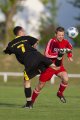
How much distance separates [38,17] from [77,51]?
2428cm

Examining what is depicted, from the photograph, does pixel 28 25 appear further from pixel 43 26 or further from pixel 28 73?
pixel 28 73

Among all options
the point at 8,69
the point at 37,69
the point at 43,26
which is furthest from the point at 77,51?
the point at 37,69

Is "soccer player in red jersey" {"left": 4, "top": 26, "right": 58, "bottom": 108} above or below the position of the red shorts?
above

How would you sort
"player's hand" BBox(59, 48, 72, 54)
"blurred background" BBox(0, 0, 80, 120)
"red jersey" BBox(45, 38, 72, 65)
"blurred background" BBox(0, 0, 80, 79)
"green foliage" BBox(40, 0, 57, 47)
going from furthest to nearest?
"blurred background" BBox(0, 0, 80, 79)
"green foliage" BBox(40, 0, 57, 47)
"red jersey" BBox(45, 38, 72, 65)
"player's hand" BBox(59, 48, 72, 54)
"blurred background" BBox(0, 0, 80, 120)

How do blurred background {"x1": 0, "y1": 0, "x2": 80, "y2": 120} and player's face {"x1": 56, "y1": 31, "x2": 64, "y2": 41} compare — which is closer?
blurred background {"x1": 0, "y1": 0, "x2": 80, "y2": 120}

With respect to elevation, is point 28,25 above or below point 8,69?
below

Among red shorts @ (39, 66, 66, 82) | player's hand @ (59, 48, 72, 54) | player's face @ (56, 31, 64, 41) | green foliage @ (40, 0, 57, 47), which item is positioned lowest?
green foliage @ (40, 0, 57, 47)

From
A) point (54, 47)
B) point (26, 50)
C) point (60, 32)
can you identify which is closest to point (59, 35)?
point (60, 32)

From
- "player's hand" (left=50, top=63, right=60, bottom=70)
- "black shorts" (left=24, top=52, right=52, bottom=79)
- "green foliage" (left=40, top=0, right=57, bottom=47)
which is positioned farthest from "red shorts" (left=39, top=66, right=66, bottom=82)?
"green foliage" (left=40, top=0, right=57, bottom=47)

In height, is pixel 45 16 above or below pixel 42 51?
below

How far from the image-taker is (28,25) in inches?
2630

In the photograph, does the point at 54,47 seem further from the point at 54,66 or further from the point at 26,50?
the point at 26,50

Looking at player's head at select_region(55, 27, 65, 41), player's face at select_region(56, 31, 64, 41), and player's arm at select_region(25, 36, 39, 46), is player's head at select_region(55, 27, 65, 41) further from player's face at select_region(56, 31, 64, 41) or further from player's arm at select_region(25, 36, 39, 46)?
player's arm at select_region(25, 36, 39, 46)

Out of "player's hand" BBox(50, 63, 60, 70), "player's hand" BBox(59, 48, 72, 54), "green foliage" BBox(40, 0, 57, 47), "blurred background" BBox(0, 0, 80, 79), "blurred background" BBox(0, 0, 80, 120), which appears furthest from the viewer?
"blurred background" BBox(0, 0, 80, 79)
